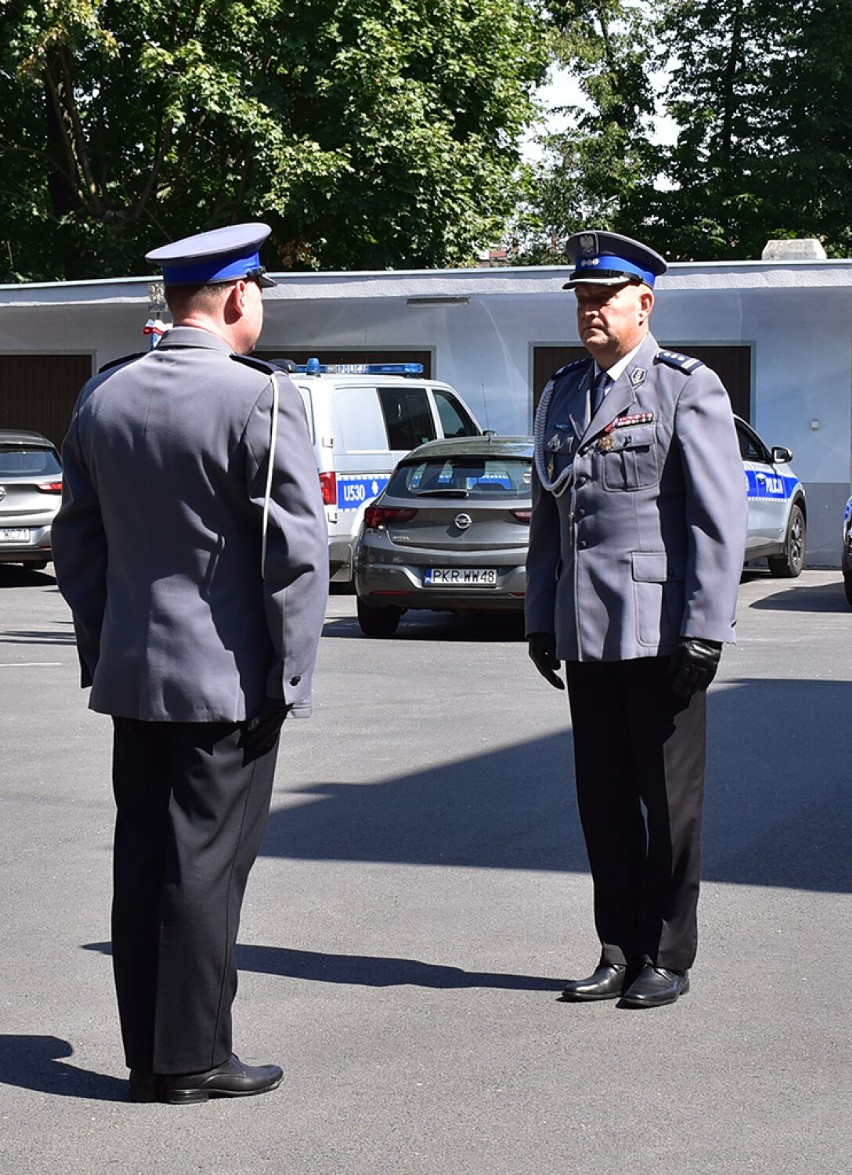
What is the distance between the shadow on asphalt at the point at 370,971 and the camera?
5.11 meters

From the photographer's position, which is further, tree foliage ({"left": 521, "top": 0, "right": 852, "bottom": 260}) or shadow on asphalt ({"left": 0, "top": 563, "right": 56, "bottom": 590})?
tree foliage ({"left": 521, "top": 0, "right": 852, "bottom": 260})

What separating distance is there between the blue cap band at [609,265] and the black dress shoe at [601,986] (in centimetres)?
176

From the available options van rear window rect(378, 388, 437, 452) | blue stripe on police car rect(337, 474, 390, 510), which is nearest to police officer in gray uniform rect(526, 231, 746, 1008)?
blue stripe on police car rect(337, 474, 390, 510)

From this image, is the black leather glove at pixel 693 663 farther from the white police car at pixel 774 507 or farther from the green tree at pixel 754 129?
the green tree at pixel 754 129

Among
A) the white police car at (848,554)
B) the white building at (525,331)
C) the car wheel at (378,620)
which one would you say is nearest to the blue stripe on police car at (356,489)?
the car wheel at (378,620)

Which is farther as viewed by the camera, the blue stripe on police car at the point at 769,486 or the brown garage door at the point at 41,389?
the brown garage door at the point at 41,389

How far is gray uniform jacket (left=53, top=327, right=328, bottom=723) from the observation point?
13.2 ft

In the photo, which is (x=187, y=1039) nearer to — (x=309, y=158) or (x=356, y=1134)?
(x=356, y=1134)

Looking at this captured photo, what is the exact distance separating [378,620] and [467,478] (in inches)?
49.7

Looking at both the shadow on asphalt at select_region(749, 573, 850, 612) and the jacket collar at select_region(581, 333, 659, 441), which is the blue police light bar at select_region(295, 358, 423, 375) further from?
the jacket collar at select_region(581, 333, 659, 441)

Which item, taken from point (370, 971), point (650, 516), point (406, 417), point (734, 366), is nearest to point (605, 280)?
point (650, 516)

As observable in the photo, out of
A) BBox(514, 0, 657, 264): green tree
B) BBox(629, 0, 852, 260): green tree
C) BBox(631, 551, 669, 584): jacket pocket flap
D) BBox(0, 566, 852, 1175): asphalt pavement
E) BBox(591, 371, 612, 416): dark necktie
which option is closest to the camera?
BBox(0, 566, 852, 1175): asphalt pavement

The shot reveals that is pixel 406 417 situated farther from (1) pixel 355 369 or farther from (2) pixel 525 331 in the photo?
(2) pixel 525 331

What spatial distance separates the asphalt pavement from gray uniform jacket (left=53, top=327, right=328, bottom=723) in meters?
0.88
